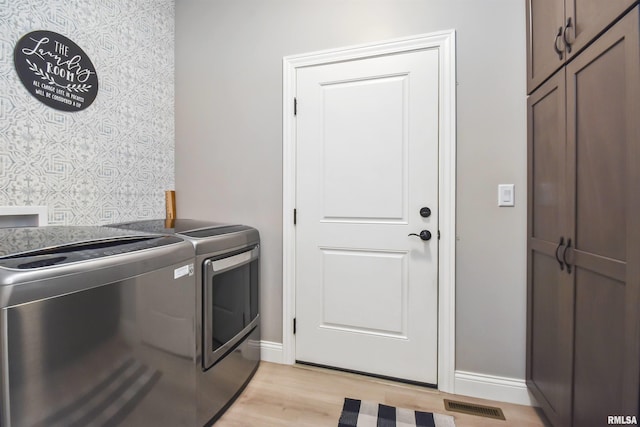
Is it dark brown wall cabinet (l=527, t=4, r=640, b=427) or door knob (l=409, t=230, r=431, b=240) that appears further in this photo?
door knob (l=409, t=230, r=431, b=240)

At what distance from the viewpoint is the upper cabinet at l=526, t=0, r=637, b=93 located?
997 mm

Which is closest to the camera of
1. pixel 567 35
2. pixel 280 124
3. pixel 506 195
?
pixel 567 35

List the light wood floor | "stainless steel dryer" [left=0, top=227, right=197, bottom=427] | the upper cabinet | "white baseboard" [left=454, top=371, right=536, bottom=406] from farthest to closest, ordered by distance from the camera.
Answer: "white baseboard" [left=454, top=371, right=536, bottom=406] → the light wood floor → the upper cabinet → "stainless steel dryer" [left=0, top=227, right=197, bottom=427]

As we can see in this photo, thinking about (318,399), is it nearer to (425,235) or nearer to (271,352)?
(271,352)

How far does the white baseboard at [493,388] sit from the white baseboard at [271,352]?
1.12 m

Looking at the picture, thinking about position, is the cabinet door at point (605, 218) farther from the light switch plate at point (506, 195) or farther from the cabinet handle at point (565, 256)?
the light switch plate at point (506, 195)

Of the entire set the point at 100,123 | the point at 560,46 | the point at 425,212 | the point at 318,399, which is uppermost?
the point at 560,46

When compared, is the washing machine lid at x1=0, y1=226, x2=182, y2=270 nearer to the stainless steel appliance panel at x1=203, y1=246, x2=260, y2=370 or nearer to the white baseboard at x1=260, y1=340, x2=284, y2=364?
the stainless steel appliance panel at x1=203, y1=246, x2=260, y2=370

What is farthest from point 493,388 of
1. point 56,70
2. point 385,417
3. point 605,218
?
point 56,70

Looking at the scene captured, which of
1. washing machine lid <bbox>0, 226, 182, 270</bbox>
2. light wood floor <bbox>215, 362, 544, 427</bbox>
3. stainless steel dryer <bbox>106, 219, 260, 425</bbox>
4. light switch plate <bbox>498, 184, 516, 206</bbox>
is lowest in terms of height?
light wood floor <bbox>215, 362, 544, 427</bbox>

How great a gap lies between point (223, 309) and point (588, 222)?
1.65m

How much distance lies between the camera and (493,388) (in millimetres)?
1671

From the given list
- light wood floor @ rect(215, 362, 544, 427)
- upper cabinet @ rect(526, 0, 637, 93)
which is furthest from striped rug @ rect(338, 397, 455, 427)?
upper cabinet @ rect(526, 0, 637, 93)

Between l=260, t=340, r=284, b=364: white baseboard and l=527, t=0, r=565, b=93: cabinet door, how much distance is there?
2180 millimetres
